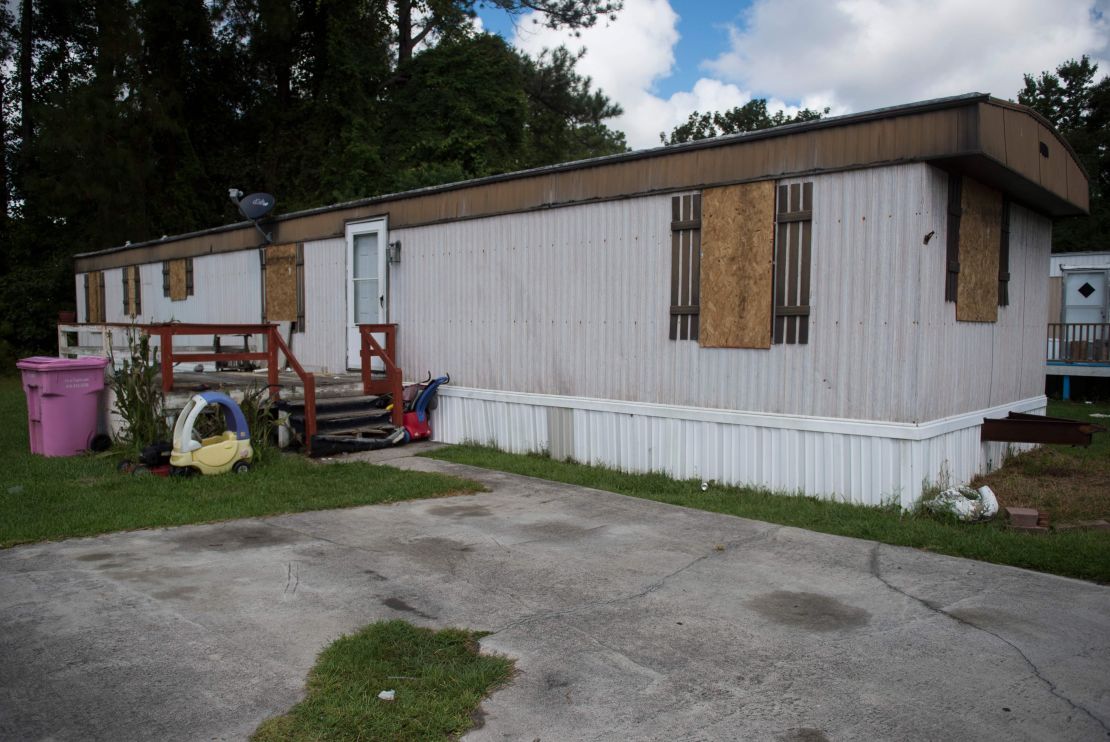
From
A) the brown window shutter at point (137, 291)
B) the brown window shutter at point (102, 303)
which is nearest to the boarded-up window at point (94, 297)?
the brown window shutter at point (102, 303)

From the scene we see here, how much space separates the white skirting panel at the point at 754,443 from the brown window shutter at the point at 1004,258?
1.18 meters

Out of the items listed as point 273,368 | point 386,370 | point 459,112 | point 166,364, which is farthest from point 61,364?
point 459,112

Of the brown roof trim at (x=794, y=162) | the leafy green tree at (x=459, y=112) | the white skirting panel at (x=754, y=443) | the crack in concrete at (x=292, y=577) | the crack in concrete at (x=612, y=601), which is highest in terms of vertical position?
the leafy green tree at (x=459, y=112)

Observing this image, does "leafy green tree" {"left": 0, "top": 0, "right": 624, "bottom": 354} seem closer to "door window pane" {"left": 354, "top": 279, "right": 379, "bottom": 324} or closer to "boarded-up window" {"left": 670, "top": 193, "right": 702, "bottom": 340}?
"door window pane" {"left": 354, "top": 279, "right": 379, "bottom": 324}

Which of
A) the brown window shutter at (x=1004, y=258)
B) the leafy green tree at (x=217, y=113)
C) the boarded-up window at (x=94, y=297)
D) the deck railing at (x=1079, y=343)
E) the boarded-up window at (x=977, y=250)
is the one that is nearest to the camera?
the boarded-up window at (x=977, y=250)

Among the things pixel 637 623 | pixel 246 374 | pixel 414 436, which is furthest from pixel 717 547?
pixel 246 374

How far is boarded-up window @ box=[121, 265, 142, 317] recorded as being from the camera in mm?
16734

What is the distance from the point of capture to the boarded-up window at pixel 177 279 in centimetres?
1512

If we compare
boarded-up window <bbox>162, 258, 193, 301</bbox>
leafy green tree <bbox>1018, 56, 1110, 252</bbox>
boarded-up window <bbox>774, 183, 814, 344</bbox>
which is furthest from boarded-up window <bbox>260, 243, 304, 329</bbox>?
leafy green tree <bbox>1018, 56, 1110, 252</bbox>

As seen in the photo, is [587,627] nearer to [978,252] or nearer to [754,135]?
[754,135]

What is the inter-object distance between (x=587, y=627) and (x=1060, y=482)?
19.7ft

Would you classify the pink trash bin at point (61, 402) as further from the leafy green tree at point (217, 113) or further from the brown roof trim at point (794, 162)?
the leafy green tree at point (217, 113)

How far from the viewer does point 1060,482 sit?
26.1ft

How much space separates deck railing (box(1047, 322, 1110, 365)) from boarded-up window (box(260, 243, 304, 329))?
13970 millimetres
